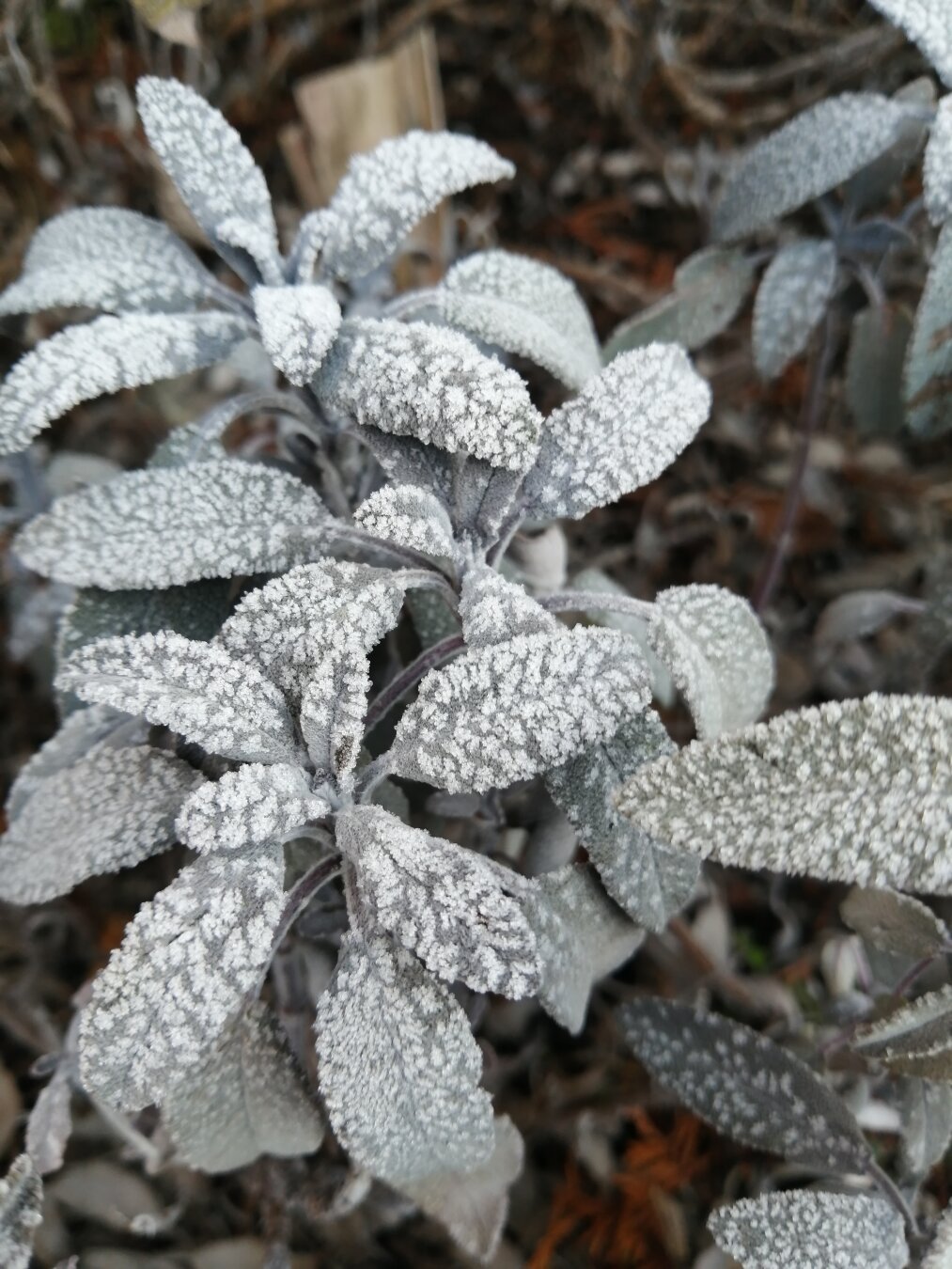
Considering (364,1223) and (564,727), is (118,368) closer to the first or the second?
(564,727)

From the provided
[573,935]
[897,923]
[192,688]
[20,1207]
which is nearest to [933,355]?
[897,923]

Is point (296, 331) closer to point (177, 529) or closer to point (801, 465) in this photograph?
point (177, 529)

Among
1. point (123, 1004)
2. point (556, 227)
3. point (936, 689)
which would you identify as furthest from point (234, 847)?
point (556, 227)

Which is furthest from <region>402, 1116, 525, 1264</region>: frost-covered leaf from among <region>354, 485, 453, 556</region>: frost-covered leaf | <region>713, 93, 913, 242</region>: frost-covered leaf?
<region>713, 93, 913, 242</region>: frost-covered leaf

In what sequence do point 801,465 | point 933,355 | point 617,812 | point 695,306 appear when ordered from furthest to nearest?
1. point 801,465
2. point 695,306
3. point 933,355
4. point 617,812

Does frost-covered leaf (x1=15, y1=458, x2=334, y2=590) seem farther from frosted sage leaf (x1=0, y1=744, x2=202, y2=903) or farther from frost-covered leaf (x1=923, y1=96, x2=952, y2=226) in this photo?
frost-covered leaf (x1=923, y1=96, x2=952, y2=226)
